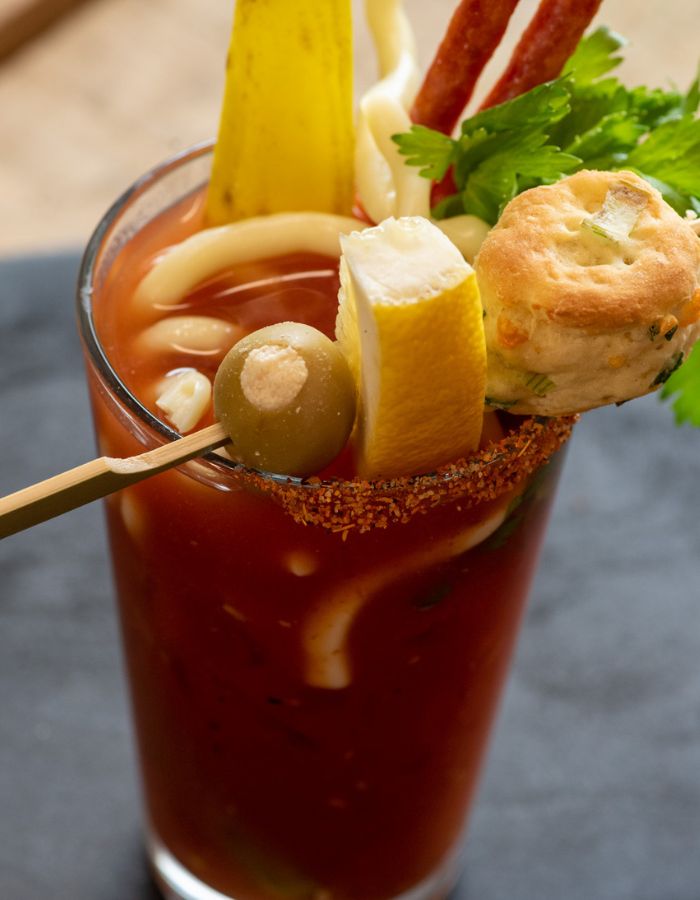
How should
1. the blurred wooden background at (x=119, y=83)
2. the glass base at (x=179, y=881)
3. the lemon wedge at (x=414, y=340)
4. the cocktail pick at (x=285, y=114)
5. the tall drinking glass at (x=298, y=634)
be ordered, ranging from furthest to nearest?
the blurred wooden background at (x=119, y=83) → the glass base at (x=179, y=881) → the cocktail pick at (x=285, y=114) → the tall drinking glass at (x=298, y=634) → the lemon wedge at (x=414, y=340)

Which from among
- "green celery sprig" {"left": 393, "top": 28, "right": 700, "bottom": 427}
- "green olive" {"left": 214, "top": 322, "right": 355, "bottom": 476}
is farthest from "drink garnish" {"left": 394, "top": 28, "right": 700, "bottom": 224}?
"green olive" {"left": 214, "top": 322, "right": 355, "bottom": 476}

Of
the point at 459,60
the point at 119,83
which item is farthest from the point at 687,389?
the point at 119,83

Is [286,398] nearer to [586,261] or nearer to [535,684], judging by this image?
[586,261]

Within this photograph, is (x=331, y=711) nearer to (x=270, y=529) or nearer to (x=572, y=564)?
(x=270, y=529)

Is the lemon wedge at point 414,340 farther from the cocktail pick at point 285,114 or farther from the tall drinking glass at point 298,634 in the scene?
the cocktail pick at point 285,114

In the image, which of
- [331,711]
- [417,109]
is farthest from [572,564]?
[417,109]

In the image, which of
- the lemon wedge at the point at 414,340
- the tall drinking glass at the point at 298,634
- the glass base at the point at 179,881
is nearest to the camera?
the lemon wedge at the point at 414,340

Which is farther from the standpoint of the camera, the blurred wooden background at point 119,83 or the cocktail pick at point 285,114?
the blurred wooden background at point 119,83

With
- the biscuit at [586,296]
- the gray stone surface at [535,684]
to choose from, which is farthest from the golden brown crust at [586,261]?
the gray stone surface at [535,684]
